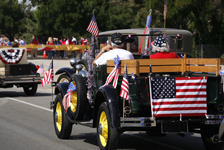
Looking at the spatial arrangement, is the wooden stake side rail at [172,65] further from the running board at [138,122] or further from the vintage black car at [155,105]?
the running board at [138,122]

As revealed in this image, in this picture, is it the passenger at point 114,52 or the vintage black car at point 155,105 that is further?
the passenger at point 114,52

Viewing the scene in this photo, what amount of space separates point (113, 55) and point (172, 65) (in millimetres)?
1129

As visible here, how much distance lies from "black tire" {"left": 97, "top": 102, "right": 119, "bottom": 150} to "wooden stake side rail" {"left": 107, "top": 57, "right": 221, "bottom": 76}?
2.22ft

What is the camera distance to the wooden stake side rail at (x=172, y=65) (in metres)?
6.96

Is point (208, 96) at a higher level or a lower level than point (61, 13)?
lower

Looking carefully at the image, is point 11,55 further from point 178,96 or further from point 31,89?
point 178,96

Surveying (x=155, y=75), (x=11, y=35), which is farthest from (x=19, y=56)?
(x=11, y=35)

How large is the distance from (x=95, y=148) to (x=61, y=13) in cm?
4802

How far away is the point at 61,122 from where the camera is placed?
9.01 metres

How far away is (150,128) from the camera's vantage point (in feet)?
22.9

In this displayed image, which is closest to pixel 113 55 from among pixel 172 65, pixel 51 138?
pixel 172 65

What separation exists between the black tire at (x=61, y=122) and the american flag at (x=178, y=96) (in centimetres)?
247

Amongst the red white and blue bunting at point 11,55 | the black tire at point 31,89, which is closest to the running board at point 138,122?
the red white and blue bunting at point 11,55

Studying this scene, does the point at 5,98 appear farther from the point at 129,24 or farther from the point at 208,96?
the point at 129,24
